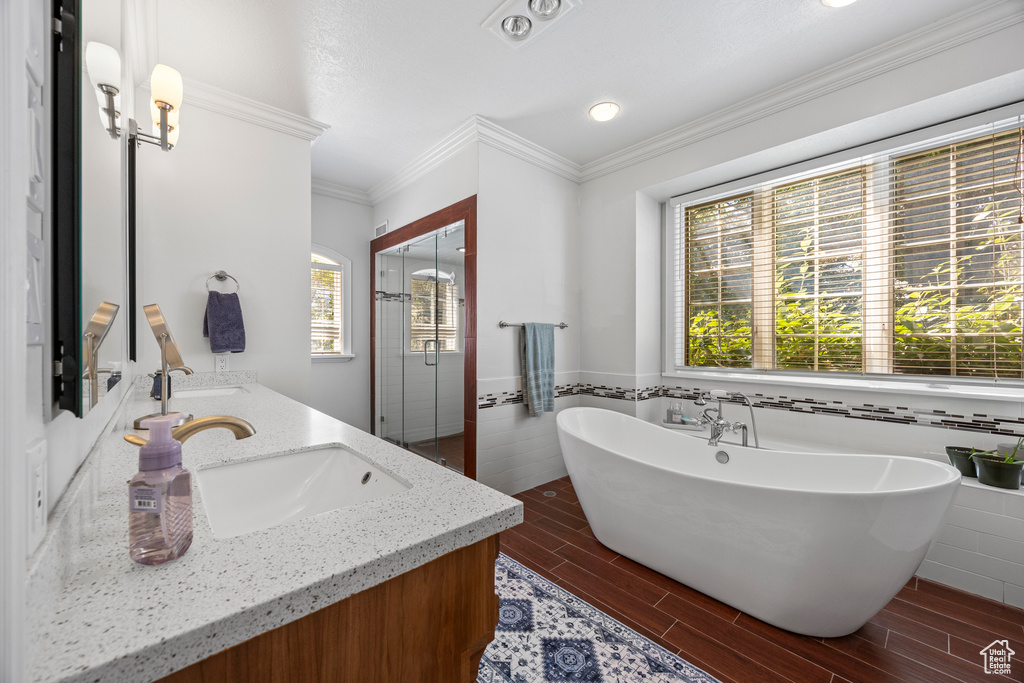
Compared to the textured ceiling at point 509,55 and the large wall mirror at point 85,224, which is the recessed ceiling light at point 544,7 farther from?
the large wall mirror at point 85,224

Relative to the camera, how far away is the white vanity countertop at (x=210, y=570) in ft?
1.39

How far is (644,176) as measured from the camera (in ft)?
10.2

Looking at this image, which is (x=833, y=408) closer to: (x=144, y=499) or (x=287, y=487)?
(x=287, y=487)

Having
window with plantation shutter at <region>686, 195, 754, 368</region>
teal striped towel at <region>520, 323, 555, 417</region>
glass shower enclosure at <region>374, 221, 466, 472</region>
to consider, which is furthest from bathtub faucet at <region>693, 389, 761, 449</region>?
glass shower enclosure at <region>374, 221, 466, 472</region>

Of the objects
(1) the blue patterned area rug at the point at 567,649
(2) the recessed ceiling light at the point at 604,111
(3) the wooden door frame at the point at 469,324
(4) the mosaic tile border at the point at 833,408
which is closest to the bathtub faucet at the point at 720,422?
(4) the mosaic tile border at the point at 833,408

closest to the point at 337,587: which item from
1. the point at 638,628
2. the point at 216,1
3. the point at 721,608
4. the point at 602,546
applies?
the point at 638,628

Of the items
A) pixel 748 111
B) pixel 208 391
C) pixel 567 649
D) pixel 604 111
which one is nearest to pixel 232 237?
pixel 208 391

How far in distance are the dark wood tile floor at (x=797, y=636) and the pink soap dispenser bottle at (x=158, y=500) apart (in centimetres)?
169

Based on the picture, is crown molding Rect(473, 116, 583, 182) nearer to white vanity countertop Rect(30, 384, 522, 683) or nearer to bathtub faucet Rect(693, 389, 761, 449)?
bathtub faucet Rect(693, 389, 761, 449)

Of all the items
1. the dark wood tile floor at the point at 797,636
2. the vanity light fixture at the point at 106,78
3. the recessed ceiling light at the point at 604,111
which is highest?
the recessed ceiling light at the point at 604,111

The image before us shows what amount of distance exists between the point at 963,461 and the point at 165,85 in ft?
12.5

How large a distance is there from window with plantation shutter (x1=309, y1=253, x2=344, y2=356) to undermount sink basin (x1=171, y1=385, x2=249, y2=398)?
4.97ft

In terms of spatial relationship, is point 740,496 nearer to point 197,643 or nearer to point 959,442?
point 959,442

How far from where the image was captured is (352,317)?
411 centimetres
